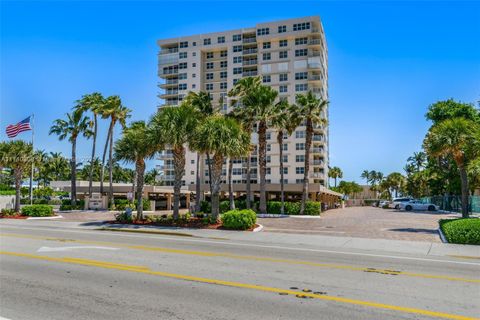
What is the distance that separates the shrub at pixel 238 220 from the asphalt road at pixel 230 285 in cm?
898

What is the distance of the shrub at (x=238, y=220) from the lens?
2295 centimetres

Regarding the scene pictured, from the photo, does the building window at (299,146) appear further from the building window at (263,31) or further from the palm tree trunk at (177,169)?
the palm tree trunk at (177,169)

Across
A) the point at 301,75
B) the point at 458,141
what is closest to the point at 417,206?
→ the point at 301,75

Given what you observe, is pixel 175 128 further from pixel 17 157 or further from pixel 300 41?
pixel 300 41

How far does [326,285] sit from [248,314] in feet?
9.06

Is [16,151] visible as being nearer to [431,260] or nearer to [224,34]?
[431,260]

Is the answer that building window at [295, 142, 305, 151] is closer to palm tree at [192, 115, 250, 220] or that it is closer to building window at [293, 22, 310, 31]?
building window at [293, 22, 310, 31]

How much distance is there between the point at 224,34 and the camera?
267ft

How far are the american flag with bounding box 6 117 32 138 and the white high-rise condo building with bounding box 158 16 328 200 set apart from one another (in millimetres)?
34628

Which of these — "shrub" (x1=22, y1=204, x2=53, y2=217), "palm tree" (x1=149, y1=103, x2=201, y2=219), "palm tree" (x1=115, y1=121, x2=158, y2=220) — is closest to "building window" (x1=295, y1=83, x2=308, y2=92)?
"palm tree" (x1=115, y1=121, x2=158, y2=220)

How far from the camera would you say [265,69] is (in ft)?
253

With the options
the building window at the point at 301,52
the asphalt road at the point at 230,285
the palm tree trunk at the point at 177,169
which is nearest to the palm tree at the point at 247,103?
the palm tree trunk at the point at 177,169

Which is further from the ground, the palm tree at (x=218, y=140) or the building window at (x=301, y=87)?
the building window at (x=301, y=87)

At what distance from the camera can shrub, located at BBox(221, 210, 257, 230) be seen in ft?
75.3
